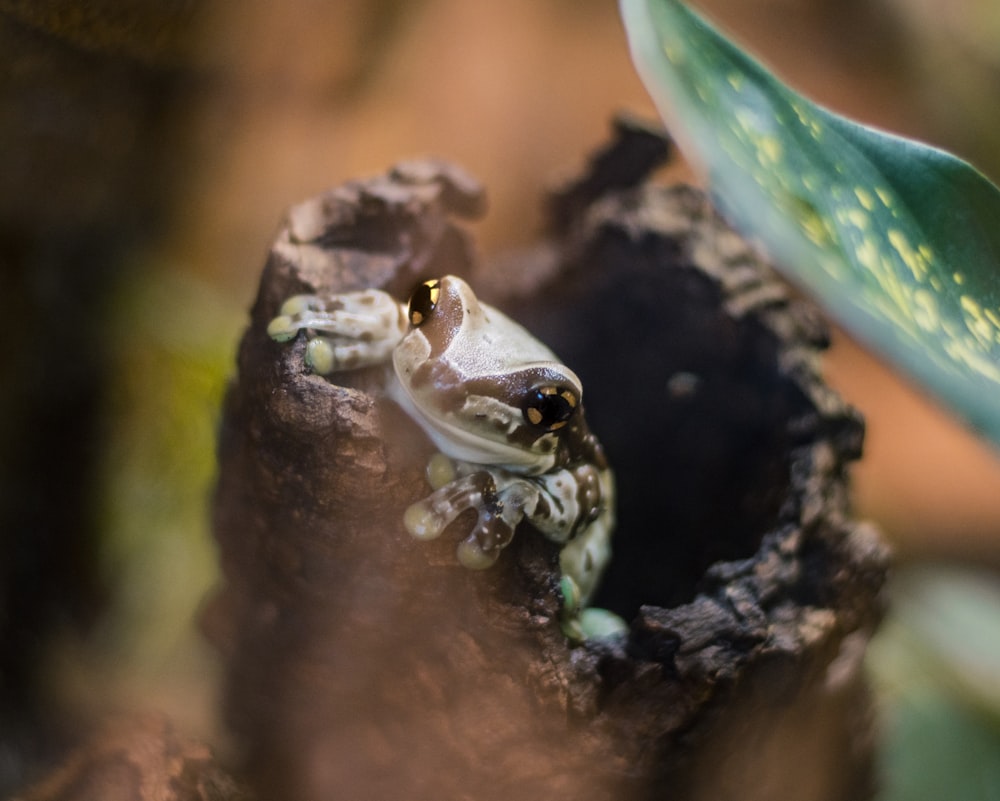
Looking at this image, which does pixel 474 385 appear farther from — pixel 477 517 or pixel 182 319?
pixel 182 319

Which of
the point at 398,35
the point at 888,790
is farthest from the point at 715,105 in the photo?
the point at 398,35

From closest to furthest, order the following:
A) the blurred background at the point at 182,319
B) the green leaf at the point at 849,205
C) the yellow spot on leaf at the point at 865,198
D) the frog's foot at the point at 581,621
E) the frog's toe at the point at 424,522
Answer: the green leaf at the point at 849,205, the yellow spot on leaf at the point at 865,198, the frog's toe at the point at 424,522, the frog's foot at the point at 581,621, the blurred background at the point at 182,319

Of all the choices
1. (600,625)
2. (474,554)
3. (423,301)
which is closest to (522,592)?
(474,554)

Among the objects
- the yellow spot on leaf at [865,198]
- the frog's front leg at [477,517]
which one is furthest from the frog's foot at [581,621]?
the yellow spot on leaf at [865,198]

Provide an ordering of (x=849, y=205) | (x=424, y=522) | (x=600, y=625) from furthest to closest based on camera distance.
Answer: (x=600, y=625)
(x=424, y=522)
(x=849, y=205)

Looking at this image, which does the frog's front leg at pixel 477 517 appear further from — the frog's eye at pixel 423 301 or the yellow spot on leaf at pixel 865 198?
the yellow spot on leaf at pixel 865 198

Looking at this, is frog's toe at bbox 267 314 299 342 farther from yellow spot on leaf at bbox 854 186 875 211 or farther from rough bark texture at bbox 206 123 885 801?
yellow spot on leaf at bbox 854 186 875 211
